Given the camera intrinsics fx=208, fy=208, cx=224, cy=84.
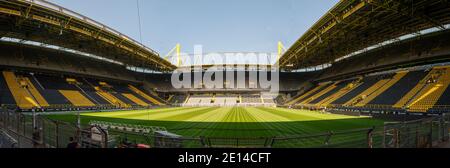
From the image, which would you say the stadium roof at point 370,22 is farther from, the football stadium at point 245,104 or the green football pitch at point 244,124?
the green football pitch at point 244,124

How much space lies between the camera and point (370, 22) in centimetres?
2500

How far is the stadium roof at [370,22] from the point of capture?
20719 millimetres

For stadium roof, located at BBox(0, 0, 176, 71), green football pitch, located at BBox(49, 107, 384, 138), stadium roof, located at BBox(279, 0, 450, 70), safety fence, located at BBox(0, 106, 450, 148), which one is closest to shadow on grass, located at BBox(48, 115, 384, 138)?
green football pitch, located at BBox(49, 107, 384, 138)

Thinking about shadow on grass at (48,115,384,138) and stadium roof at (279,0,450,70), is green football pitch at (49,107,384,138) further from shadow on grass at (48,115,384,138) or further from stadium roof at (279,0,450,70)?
stadium roof at (279,0,450,70)

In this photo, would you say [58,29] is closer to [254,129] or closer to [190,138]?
[254,129]

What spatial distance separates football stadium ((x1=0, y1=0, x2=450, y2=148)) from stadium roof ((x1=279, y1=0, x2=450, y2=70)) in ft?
0.45

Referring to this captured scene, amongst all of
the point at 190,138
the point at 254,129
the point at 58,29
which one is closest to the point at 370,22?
the point at 254,129

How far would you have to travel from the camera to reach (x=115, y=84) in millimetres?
53844

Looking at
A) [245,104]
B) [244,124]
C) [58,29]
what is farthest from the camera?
[245,104]

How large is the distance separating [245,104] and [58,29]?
1828 inches

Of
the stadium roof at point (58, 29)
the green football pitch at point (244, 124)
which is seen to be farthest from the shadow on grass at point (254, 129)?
the stadium roof at point (58, 29)

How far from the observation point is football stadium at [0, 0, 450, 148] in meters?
8.07

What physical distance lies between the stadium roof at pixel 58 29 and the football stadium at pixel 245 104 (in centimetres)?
14
